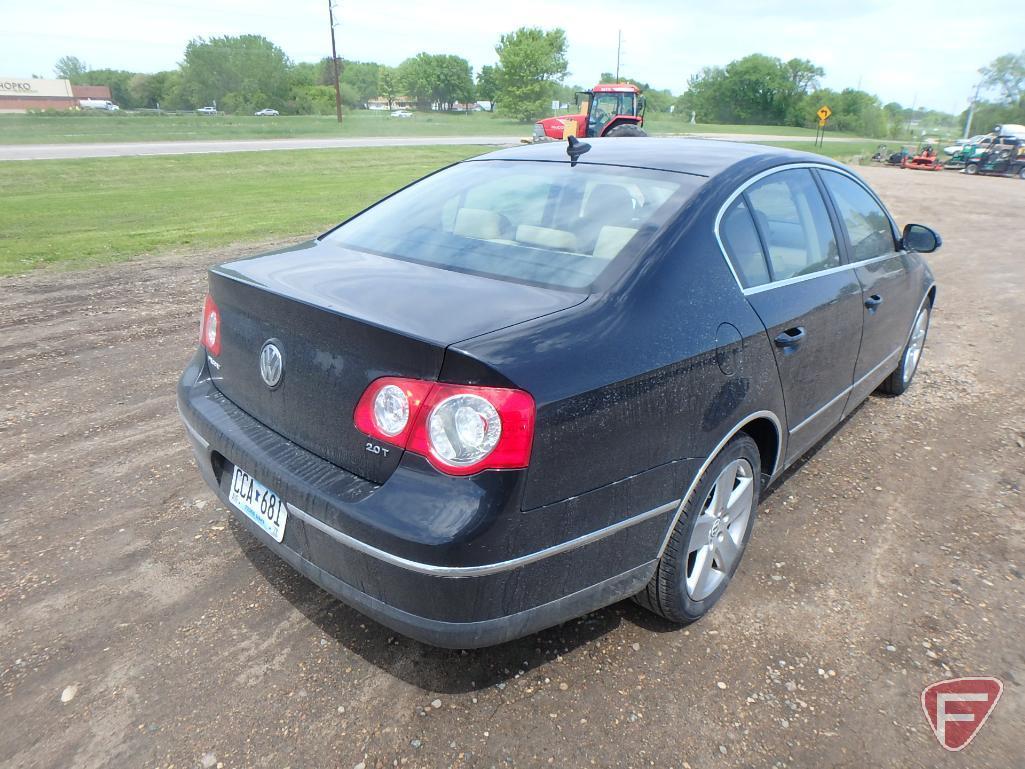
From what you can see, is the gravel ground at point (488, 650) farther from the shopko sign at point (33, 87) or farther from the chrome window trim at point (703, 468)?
the shopko sign at point (33, 87)

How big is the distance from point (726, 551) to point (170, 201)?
47.7 feet

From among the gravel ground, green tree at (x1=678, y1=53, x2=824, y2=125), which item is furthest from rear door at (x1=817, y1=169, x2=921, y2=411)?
green tree at (x1=678, y1=53, x2=824, y2=125)

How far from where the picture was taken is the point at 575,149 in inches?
123

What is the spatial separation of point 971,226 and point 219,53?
81.1 meters

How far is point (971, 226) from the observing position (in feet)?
46.7

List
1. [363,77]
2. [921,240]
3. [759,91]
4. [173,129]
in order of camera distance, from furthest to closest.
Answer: [363,77], [759,91], [173,129], [921,240]

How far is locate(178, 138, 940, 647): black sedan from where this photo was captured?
187 cm

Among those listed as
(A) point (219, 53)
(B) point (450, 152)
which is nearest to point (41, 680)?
(B) point (450, 152)

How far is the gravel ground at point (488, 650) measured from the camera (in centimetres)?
211

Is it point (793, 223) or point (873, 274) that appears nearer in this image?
point (793, 223)

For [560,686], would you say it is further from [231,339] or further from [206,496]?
[206,496]

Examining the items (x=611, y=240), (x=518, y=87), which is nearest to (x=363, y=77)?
(x=518, y=87)

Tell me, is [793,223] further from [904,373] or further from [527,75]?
[527,75]

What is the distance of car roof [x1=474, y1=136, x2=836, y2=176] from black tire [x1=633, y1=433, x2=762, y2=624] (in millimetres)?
1096
